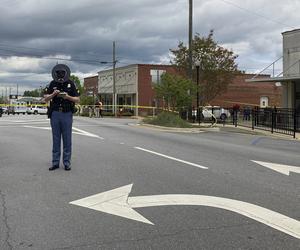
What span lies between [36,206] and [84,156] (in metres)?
4.97

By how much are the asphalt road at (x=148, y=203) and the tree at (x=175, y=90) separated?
1455 centimetres

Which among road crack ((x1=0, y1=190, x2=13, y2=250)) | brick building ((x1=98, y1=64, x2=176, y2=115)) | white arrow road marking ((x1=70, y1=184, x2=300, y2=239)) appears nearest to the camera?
road crack ((x1=0, y1=190, x2=13, y2=250))

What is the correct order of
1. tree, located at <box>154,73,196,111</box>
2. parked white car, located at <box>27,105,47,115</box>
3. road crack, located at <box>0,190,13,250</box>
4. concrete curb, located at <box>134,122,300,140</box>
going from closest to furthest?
road crack, located at <box>0,190,13,250</box>
concrete curb, located at <box>134,122,300,140</box>
tree, located at <box>154,73,196,111</box>
parked white car, located at <box>27,105,47,115</box>

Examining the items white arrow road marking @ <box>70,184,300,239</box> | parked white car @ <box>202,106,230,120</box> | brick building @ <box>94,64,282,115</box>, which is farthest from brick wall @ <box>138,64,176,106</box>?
white arrow road marking @ <box>70,184,300,239</box>

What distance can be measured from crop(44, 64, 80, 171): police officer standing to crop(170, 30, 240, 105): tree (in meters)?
26.2

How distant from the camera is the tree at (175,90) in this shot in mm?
25969

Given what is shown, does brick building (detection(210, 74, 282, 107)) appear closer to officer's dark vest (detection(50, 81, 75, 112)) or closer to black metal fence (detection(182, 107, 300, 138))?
black metal fence (detection(182, 107, 300, 138))

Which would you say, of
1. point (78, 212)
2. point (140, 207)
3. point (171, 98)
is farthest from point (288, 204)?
point (171, 98)

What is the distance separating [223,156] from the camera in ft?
40.1

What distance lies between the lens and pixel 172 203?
661cm

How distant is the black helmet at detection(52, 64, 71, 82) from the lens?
8820mm

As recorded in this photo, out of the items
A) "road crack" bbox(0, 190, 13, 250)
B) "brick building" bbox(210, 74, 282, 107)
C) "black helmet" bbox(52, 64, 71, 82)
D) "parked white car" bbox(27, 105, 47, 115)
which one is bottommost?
"road crack" bbox(0, 190, 13, 250)

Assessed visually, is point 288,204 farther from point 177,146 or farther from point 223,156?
point 177,146

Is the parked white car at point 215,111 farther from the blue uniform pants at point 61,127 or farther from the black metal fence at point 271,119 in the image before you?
the blue uniform pants at point 61,127
